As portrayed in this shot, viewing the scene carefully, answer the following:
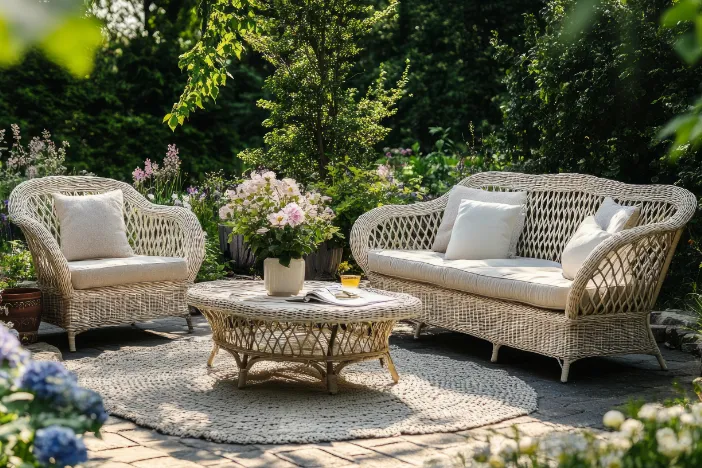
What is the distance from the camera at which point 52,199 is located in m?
5.51

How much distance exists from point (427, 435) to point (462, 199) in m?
2.48

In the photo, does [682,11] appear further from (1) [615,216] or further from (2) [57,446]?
(1) [615,216]

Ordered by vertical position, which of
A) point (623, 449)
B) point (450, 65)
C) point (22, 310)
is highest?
point (450, 65)

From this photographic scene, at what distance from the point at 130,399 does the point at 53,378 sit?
219 cm

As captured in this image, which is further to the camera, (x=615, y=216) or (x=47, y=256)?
(x=47, y=256)

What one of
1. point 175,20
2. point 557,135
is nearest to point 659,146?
point 557,135

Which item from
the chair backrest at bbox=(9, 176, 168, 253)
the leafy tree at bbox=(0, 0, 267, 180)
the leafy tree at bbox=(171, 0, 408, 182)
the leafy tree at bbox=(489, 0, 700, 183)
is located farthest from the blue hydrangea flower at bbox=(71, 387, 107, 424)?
the leafy tree at bbox=(0, 0, 267, 180)

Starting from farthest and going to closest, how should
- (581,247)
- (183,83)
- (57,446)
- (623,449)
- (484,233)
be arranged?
(183,83) < (484,233) < (581,247) < (623,449) < (57,446)

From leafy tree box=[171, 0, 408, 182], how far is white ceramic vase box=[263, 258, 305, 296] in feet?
11.1

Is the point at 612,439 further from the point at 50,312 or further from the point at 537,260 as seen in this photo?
the point at 50,312

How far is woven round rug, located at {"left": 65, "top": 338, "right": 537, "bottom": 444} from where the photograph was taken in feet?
11.1

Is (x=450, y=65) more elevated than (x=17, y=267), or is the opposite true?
(x=450, y=65)

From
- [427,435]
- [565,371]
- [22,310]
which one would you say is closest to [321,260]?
[22,310]

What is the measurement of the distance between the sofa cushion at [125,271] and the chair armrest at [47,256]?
0.25 feet
